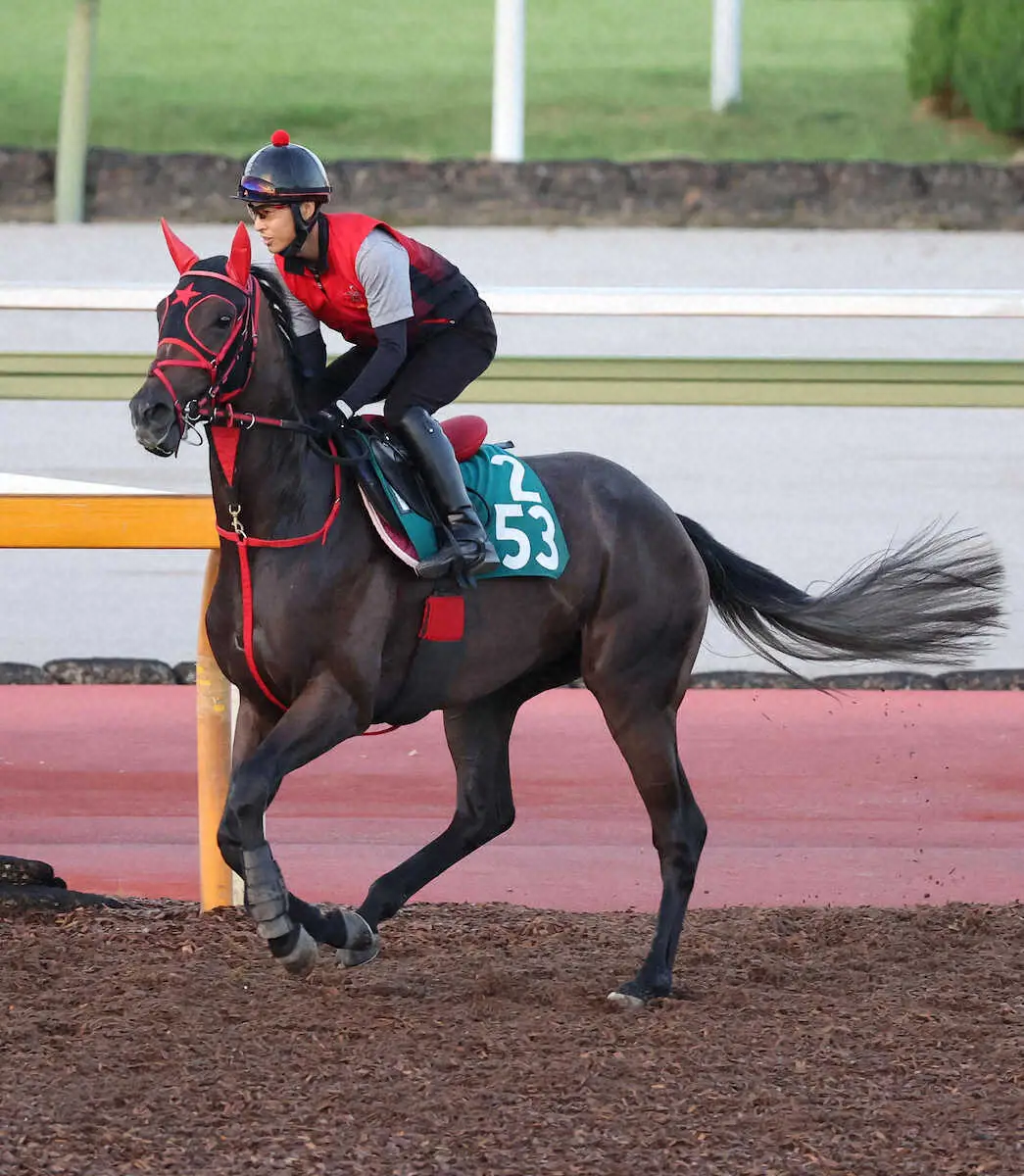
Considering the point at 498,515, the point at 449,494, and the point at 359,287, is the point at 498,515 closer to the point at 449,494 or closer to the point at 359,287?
the point at 449,494

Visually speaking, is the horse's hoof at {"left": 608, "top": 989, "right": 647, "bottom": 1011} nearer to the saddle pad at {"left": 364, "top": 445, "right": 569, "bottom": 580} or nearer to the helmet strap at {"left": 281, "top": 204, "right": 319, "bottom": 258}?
the saddle pad at {"left": 364, "top": 445, "right": 569, "bottom": 580}

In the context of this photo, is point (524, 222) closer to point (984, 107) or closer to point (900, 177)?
point (900, 177)

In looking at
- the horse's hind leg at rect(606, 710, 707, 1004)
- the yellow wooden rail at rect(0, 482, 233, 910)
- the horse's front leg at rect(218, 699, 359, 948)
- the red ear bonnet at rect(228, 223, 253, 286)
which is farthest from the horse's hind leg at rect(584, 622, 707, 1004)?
the red ear bonnet at rect(228, 223, 253, 286)

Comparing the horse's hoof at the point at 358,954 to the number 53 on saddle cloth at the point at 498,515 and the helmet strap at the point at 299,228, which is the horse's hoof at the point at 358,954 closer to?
the number 53 on saddle cloth at the point at 498,515

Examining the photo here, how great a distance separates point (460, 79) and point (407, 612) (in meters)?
19.6

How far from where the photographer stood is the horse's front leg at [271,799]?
408 cm

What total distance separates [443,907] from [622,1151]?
1942 mm

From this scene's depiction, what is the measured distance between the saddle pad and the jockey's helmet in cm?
79

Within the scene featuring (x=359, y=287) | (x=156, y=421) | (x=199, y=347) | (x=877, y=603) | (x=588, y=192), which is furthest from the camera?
(x=588, y=192)

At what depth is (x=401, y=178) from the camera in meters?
14.4

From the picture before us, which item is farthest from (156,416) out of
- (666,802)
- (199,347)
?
(666,802)

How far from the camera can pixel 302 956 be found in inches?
163

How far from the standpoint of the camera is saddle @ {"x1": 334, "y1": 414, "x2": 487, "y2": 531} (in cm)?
440

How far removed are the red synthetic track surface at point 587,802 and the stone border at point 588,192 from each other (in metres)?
7.12
